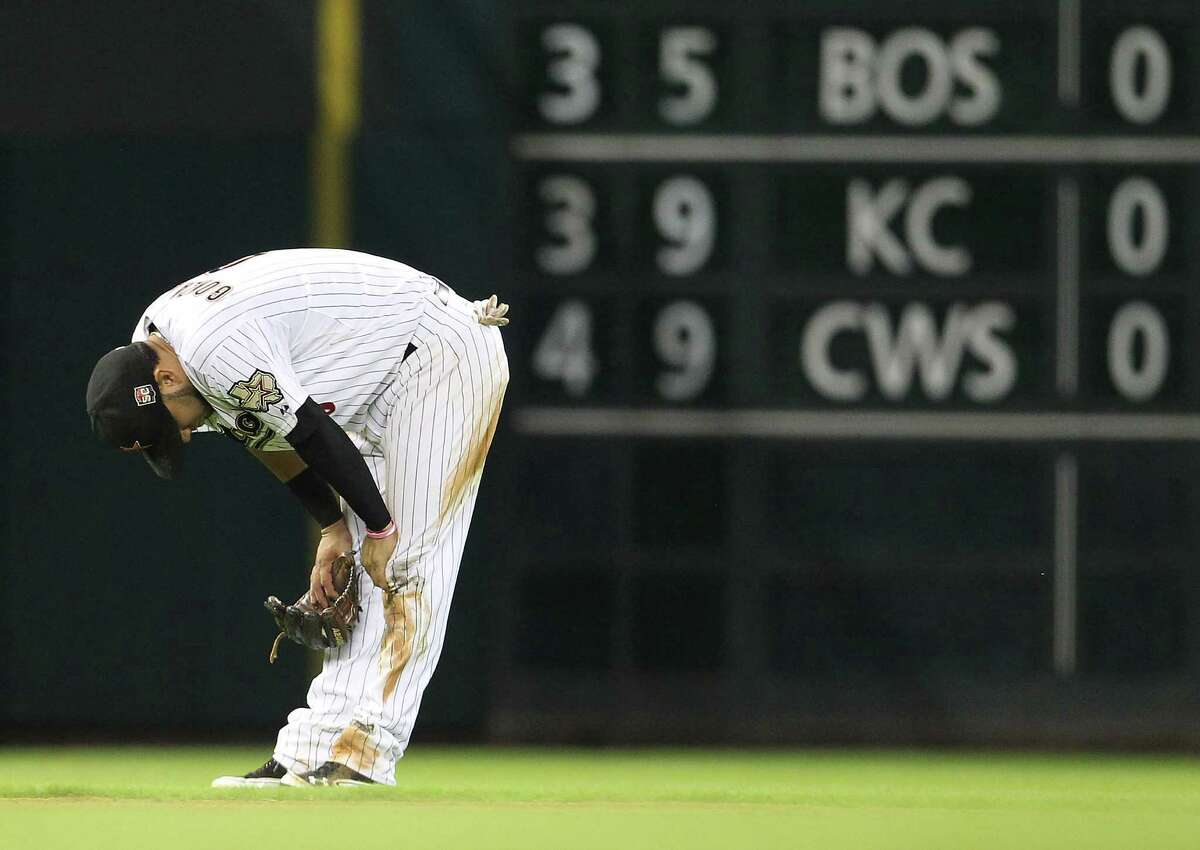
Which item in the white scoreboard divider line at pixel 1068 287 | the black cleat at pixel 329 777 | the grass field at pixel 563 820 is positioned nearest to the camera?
the grass field at pixel 563 820

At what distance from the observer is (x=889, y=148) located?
632 cm

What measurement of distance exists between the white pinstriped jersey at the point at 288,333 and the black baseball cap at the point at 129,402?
77 mm

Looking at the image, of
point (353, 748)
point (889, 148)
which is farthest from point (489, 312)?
point (889, 148)

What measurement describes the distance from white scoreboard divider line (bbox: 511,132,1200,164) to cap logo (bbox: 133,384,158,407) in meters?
2.72

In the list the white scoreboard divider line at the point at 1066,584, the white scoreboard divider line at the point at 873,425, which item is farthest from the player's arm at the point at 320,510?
the white scoreboard divider line at the point at 1066,584

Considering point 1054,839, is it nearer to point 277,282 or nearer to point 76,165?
point 277,282

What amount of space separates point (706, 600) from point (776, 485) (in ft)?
1.34

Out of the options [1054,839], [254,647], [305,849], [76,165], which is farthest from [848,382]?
[305,849]

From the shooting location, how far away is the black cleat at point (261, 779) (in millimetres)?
3852

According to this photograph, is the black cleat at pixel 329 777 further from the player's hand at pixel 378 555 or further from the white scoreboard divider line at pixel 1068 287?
the white scoreboard divider line at pixel 1068 287

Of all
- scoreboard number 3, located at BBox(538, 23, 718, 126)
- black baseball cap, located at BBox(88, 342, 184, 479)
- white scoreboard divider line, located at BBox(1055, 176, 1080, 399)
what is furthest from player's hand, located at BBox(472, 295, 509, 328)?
white scoreboard divider line, located at BBox(1055, 176, 1080, 399)

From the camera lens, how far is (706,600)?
6367 mm

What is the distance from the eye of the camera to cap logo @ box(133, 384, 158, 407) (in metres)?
3.87

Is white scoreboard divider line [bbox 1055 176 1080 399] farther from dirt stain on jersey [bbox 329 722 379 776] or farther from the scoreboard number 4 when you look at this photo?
dirt stain on jersey [bbox 329 722 379 776]
